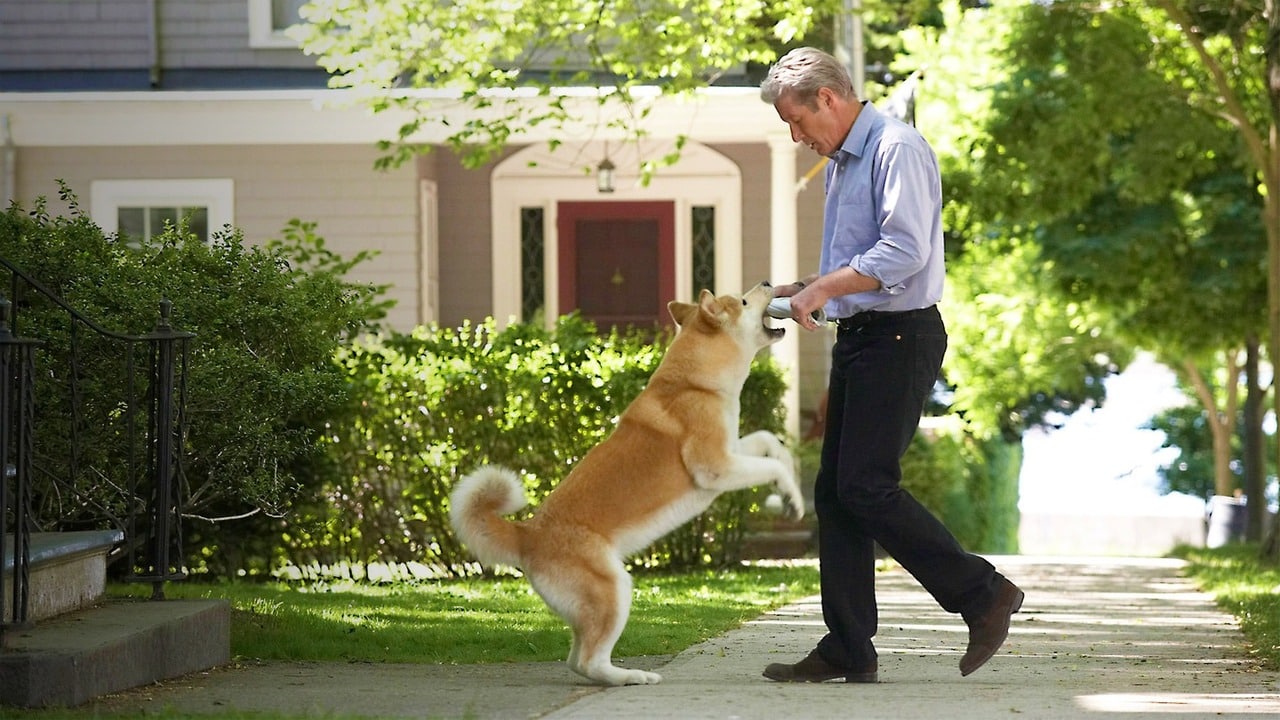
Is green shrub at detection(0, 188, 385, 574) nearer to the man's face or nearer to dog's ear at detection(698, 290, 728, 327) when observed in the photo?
dog's ear at detection(698, 290, 728, 327)

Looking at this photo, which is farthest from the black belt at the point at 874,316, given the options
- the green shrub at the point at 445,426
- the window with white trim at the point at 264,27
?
the window with white trim at the point at 264,27

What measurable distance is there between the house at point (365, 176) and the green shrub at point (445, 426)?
423 centimetres

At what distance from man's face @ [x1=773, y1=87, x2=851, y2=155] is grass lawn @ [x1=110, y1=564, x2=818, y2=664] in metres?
2.33

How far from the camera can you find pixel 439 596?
9383mm

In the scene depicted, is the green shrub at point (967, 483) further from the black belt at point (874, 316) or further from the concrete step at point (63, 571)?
the concrete step at point (63, 571)

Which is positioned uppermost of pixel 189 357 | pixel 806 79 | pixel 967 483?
pixel 806 79

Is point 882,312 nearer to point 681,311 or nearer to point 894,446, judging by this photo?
point 894,446

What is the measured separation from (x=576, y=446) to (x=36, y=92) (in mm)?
7469

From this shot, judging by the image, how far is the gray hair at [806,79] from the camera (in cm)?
540

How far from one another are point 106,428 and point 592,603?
2.77 metres

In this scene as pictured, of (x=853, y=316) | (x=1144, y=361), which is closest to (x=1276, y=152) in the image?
(x=853, y=316)

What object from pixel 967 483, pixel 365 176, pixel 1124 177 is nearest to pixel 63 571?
pixel 365 176

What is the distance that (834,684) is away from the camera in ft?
18.1

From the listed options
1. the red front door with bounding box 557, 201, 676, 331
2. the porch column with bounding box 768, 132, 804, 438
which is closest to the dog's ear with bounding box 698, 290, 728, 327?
the porch column with bounding box 768, 132, 804, 438
